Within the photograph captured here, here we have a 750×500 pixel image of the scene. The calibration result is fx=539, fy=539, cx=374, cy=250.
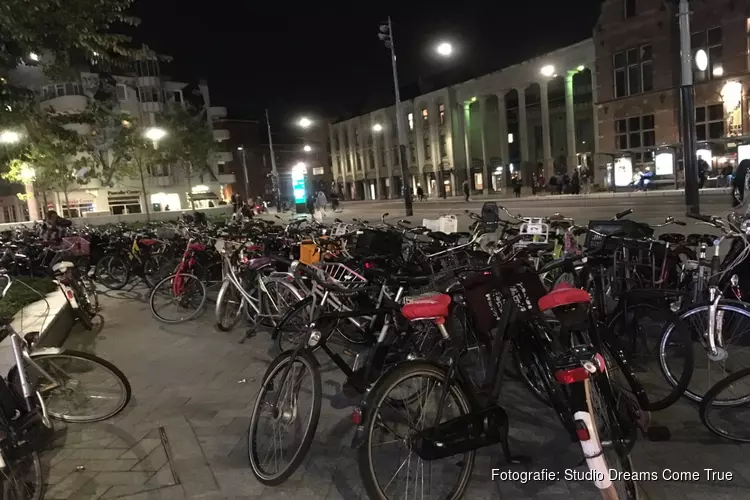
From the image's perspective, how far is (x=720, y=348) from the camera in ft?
12.3

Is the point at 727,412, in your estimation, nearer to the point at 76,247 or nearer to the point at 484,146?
the point at 76,247

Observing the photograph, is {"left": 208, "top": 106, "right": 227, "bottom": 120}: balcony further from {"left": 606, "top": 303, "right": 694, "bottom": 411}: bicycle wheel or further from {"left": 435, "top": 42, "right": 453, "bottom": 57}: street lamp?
{"left": 606, "top": 303, "right": 694, "bottom": 411}: bicycle wheel

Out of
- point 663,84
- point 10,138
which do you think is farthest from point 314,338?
point 663,84

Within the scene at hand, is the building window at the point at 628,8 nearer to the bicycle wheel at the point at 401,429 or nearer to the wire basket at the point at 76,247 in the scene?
the wire basket at the point at 76,247

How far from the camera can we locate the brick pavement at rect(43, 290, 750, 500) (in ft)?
10.0

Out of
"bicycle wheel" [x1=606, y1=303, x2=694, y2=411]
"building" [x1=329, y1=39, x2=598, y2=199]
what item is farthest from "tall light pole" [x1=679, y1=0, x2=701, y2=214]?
"building" [x1=329, y1=39, x2=598, y2=199]

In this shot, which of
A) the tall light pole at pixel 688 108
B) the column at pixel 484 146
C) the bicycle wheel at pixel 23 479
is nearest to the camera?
the bicycle wheel at pixel 23 479

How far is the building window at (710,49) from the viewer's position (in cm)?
2781

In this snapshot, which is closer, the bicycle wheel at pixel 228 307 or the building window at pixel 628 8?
the bicycle wheel at pixel 228 307

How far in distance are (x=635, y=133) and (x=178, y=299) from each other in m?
31.5

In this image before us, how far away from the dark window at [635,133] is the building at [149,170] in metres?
28.0

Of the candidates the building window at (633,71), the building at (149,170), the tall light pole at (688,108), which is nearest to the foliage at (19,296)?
the tall light pole at (688,108)

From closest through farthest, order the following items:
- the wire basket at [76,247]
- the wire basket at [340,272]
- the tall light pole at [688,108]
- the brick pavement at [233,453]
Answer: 1. the brick pavement at [233,453]
2. the wire basket at [340,272]
3. the wire basket at [76,247]
4. the tall light pole at [688,108]

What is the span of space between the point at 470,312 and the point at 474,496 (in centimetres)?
111
